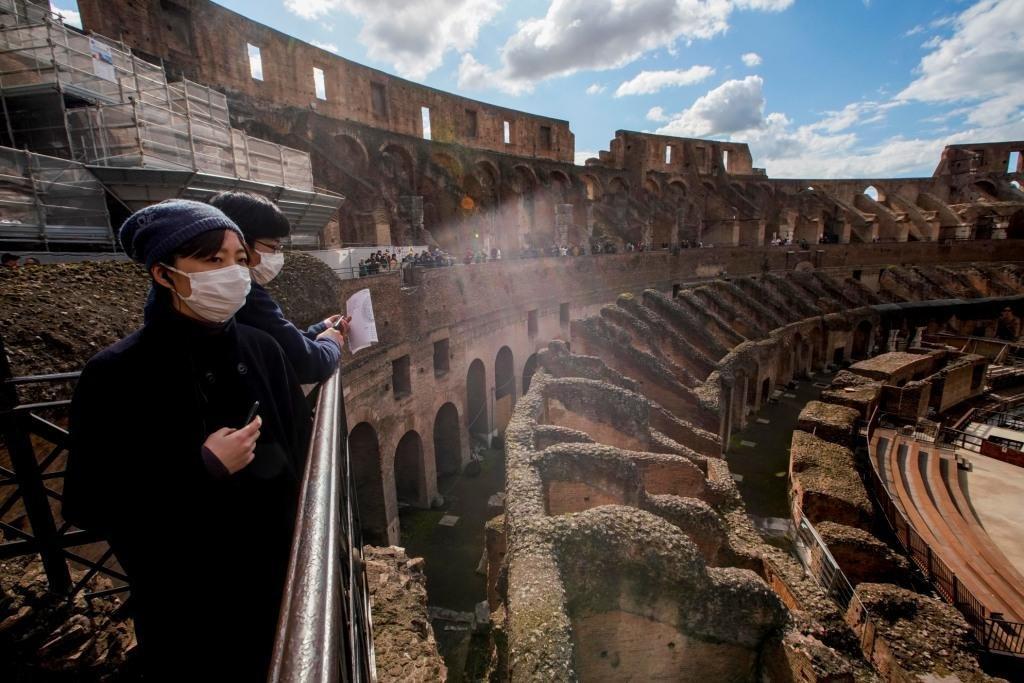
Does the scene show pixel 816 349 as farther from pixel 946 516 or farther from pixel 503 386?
pixel 503 386

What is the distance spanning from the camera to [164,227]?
157 cm

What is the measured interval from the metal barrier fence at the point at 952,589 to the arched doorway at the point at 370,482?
9661 mm

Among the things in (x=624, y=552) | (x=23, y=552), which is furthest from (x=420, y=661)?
(x=23, y=552)

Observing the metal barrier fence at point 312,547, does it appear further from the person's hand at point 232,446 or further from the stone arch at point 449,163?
the stone arch at point 449,163

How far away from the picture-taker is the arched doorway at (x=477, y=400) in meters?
15.2

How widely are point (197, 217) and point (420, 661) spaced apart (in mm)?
3708

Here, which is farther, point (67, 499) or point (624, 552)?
point (624, 552)

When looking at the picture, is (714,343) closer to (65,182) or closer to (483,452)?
(483,452)

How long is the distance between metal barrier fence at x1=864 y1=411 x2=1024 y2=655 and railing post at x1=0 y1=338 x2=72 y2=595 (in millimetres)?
10314

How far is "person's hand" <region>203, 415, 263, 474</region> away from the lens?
1.40 m

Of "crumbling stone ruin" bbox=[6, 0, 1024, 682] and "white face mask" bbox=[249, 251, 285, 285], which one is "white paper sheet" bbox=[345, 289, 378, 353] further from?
"crumbling stone ruin" bbox=[6, 0, 1024, 682]

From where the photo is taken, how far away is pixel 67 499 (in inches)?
52.6

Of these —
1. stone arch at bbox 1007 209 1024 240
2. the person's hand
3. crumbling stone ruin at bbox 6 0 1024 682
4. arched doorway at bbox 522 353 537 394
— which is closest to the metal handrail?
the person's hand

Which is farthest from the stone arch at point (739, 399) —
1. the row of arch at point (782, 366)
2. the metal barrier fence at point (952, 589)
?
the metal barrier fence at point (952, 589)
